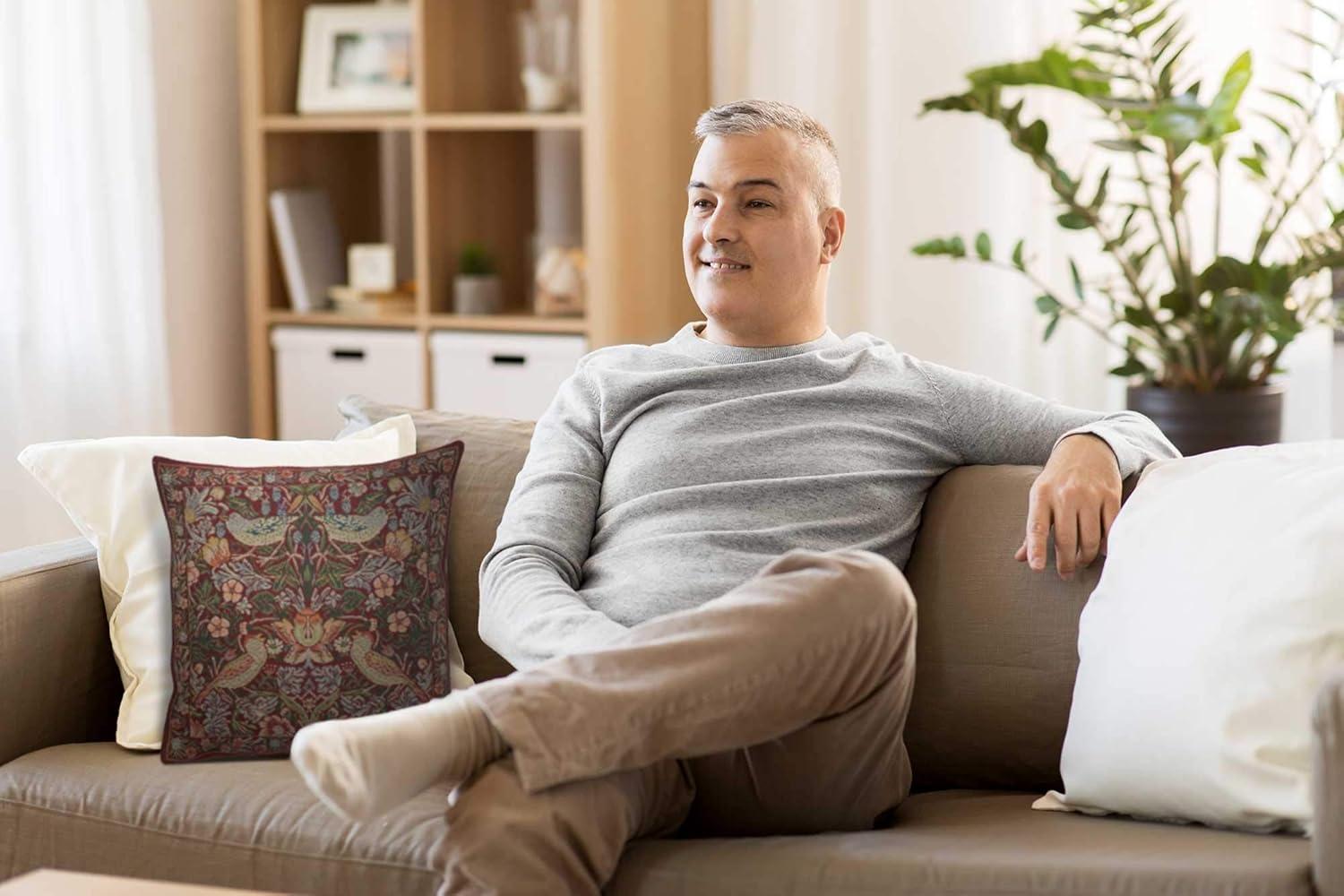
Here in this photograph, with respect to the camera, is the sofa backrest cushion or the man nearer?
the man

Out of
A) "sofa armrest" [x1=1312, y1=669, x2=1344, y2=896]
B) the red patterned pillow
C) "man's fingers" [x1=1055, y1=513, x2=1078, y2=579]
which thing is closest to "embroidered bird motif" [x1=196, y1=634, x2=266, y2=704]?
the red patterned pillow

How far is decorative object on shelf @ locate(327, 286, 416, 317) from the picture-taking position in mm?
4016

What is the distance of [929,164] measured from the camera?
3.86 meters

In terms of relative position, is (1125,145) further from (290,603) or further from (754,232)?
(290,603)

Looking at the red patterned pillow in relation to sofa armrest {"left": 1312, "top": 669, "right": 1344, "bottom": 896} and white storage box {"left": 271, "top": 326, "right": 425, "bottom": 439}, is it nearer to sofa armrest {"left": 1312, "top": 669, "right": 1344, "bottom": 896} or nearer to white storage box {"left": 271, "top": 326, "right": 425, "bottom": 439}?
sofa armrest {"left": 1312, "top": 669, "right": 1344, "bottom": 896}

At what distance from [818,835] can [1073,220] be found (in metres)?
1.89

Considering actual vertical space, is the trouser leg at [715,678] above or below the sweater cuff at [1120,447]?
below

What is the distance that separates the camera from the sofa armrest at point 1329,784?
145cm

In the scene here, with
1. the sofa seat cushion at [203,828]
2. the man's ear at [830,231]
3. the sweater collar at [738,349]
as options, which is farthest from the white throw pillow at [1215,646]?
the sofa seat cushion at [203,828]

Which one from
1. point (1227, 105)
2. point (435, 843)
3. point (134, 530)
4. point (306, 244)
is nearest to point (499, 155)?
point (306, 244)

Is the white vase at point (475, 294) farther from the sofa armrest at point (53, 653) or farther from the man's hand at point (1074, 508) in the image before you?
the man's hand at point (1074, 508)

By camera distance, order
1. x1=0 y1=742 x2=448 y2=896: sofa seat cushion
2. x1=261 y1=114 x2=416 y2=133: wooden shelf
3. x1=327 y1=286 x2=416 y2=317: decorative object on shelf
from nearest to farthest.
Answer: x1=0 y1=742 x2=448 y2=896: sofa seat cushion < x1=261 y1=114 x2=416 y2=133: wooden shelf < x1=327 y1=286 x2=416 y2=317: decorative object on shelf

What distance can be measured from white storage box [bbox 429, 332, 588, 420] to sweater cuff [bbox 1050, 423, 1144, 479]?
1.87 metres

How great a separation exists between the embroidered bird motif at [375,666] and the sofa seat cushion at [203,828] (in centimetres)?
14
